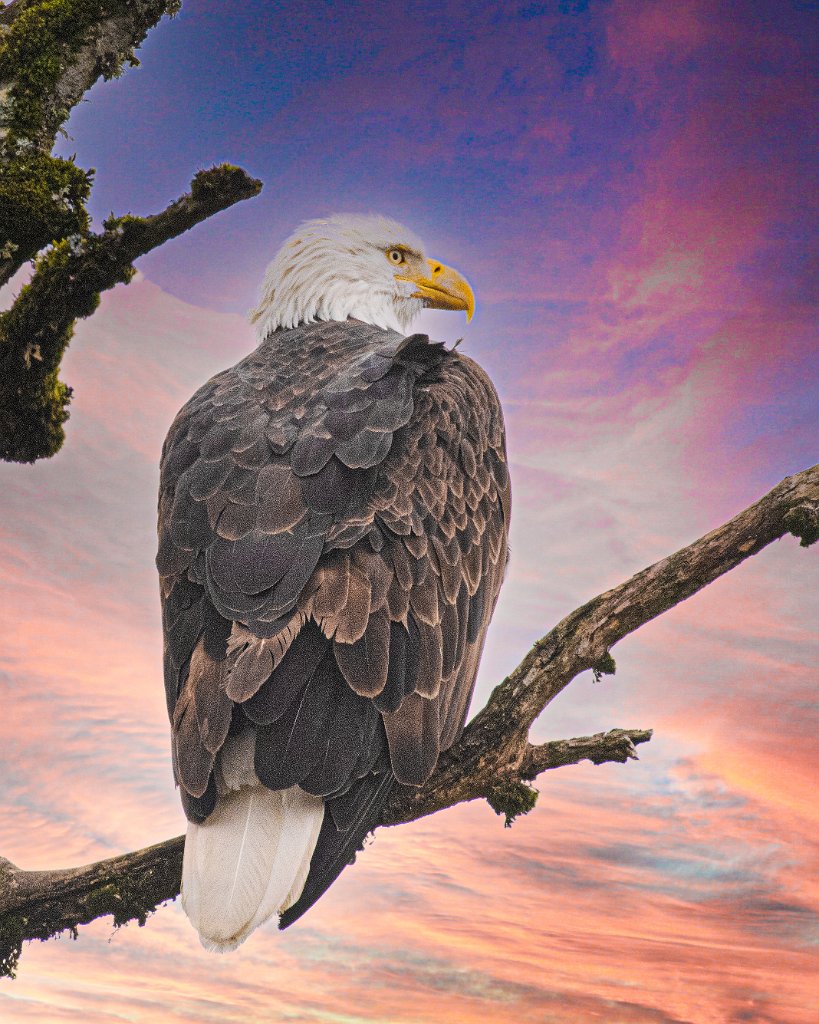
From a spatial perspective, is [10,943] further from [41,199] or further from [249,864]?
[41,199]

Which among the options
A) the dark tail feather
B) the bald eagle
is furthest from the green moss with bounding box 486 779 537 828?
the dark tail feather

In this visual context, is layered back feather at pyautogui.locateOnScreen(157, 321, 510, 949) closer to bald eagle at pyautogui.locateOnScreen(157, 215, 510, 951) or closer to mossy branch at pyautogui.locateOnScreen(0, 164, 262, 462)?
bald eagle at pyautogui.locateOnScreen(157, 215, 510, 951)

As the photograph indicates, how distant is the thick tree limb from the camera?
4.32 m

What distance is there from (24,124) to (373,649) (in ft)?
10.4

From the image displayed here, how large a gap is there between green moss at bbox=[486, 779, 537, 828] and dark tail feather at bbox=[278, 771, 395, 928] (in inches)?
35.5

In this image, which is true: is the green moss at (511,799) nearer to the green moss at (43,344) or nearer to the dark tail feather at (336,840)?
the dark tail feather at (336,840)

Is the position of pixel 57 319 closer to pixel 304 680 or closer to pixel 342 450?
pixel 342 450

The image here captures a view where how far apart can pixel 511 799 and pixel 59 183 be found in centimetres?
369

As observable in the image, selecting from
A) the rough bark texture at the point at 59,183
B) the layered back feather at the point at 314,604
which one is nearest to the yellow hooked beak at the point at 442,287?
the layered back feather at the point at 314,604

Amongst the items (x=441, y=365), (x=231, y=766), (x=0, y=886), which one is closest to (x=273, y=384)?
(x=441, y=365)

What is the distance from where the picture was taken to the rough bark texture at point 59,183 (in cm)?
458

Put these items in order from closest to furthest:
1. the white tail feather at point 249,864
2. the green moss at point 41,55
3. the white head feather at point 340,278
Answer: the white tail feather at point 249,864 → the green moss at point 41,55 → the white head feather at point 340,278

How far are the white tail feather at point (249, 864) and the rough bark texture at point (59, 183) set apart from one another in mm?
2682

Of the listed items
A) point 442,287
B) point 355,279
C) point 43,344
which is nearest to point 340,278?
point 355,279
